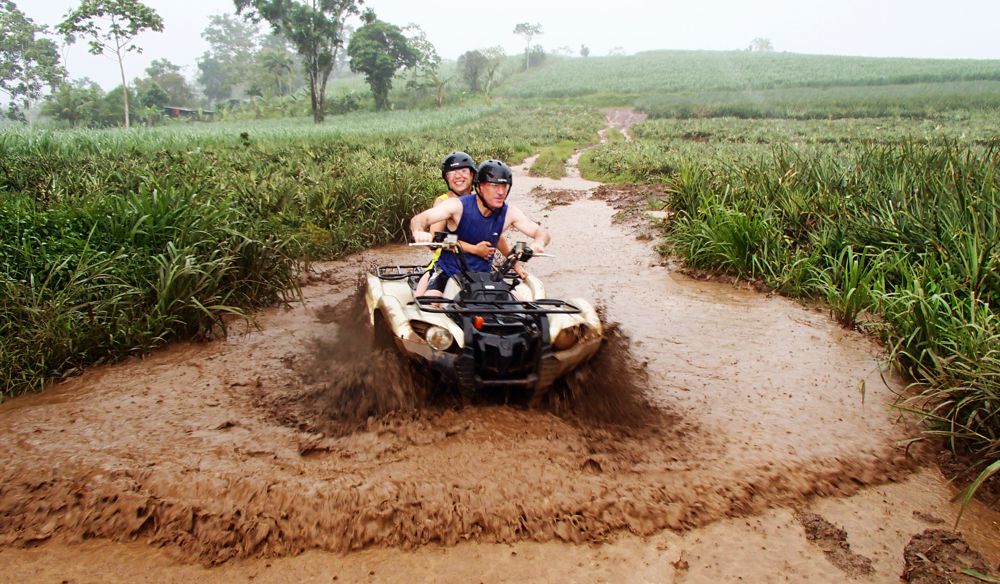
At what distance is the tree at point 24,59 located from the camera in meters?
35.6

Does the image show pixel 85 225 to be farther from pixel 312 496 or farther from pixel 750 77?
pixel 750 77

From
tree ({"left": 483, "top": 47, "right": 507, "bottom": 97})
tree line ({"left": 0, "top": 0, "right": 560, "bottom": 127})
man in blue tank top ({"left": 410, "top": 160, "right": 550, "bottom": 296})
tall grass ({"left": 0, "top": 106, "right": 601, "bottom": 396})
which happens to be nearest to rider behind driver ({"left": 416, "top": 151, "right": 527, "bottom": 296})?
man in blue tank top ({"left": 410, "top": 160, "right": 550, "bottom": 296})

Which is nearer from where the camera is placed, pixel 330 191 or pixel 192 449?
pixel 192 449

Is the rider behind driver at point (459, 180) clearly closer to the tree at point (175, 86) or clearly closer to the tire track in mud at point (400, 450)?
the tire track in mud at point (400, 450)

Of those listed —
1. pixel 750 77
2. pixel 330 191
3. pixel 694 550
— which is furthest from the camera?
pixel 750 77

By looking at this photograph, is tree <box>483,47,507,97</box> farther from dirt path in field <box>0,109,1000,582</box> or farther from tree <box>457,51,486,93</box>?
dirt path in field <box>0,109,1000,582</box>

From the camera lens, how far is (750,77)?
57906 millimetres

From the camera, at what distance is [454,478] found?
10.3 ft

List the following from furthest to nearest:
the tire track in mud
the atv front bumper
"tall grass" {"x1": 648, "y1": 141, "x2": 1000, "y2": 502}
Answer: "tall grass" {"x1": 648, "y1": 141, "x2": 1000, "y2": 502} < the atv front bumper < the tire track in mud

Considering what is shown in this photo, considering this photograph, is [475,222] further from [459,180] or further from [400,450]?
[400,450]

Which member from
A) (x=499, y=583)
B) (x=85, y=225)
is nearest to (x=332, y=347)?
(x=85, y=225)

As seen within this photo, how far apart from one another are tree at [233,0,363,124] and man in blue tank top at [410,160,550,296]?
35615 mm

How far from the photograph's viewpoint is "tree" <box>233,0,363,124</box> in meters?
35.5

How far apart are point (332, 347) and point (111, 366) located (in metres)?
1.59
